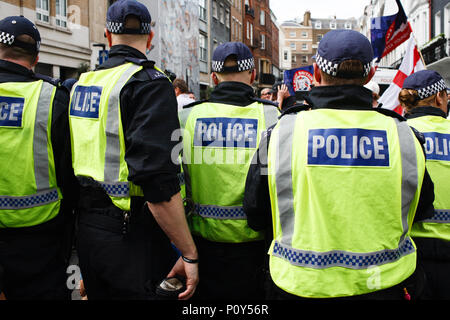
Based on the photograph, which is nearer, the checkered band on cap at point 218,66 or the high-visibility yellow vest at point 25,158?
the high-visibility yellow vest at point 25,158

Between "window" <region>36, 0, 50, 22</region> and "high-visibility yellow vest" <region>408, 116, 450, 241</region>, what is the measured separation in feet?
46.0

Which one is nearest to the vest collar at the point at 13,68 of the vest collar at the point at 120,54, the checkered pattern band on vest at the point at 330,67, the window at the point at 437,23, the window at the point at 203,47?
the vest collar at the point at 120,54

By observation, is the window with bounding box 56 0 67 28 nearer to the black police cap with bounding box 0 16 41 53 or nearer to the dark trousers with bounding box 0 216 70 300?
the black police cap with bounding box 0 16 41 53

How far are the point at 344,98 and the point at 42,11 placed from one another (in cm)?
1448

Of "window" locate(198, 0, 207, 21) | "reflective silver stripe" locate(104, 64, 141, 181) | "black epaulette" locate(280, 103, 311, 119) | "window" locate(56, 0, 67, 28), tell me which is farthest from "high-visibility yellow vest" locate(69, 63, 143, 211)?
"window" locate(198, 0, 207, 21)

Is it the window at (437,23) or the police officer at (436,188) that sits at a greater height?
the window at (437,23)

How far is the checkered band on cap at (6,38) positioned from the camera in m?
2.57

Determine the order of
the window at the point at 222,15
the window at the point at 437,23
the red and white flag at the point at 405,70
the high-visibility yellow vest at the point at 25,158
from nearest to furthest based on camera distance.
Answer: the high-visibility yellow vest at the point at 25,158 < the red and white flag at the point at 405,70 < the window at the point at 437,23 < the window at the point at 222,15

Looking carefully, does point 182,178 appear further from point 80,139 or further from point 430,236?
point 430,236

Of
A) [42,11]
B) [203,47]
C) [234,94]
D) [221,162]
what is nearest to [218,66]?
[234,94]

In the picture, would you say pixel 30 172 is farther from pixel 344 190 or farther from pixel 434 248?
pixel 434 248

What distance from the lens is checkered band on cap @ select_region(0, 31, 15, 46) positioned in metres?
2.57

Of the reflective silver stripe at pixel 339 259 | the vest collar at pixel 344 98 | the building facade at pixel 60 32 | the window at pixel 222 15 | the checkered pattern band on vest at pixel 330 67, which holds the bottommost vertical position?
the reflective silver stripe at pixel 339 259

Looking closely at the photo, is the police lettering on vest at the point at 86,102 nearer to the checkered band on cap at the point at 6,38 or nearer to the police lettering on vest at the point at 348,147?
the checkered band on cap at the point at 6,38
